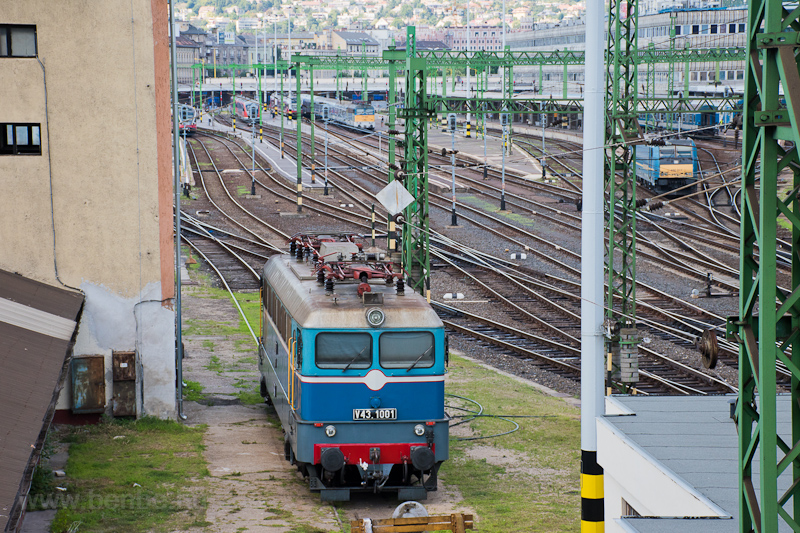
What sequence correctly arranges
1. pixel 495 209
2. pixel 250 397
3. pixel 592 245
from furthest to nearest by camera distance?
pixel 495 209, pixel 250 397, pixel 592 245

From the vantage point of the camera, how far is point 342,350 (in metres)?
13.8

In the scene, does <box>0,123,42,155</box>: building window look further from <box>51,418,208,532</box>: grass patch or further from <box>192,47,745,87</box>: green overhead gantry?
<box>192,47,745,87</box>: green overhead gantry

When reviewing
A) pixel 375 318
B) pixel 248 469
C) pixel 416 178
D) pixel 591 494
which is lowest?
pixel 248 469

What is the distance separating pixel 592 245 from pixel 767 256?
308 centimetres

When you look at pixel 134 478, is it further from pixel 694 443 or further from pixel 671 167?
pixel 671 167

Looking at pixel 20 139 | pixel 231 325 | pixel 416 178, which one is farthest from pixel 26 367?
pixel 231 325

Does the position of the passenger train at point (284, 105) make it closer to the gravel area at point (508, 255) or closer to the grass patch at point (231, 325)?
the gravel area at point (508, 255)

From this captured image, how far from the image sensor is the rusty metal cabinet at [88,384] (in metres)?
17.6

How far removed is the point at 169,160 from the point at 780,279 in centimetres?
2203

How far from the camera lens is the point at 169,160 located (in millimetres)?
18016

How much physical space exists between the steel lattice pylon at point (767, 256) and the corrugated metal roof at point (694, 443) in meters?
1.91

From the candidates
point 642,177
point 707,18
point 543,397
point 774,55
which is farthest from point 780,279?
point 707,18

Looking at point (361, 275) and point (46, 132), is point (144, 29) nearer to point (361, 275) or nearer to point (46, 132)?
point (46, 132)

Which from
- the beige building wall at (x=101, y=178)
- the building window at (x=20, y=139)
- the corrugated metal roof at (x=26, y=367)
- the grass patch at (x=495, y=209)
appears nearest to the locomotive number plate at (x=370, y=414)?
the corrugated metal roof at (x=26, y=367)
